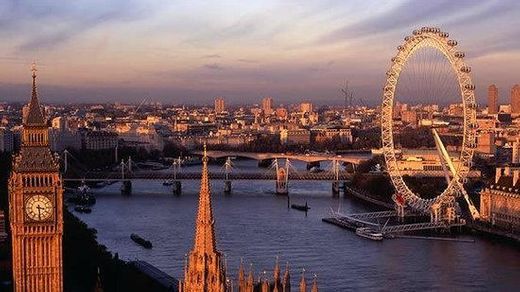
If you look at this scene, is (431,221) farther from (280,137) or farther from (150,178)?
(280,137)

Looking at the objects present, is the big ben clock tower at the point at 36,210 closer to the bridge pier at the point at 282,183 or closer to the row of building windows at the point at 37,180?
the row of building windows at the point at 37,180

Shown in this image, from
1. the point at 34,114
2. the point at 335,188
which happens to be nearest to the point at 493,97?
the point at 335,188

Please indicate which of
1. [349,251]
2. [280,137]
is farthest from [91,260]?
[280,137]

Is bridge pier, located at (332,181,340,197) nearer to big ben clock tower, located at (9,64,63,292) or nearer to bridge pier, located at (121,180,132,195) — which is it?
bridge pier, located at (121,180,132,195)

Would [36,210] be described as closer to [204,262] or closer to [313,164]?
[204,262]

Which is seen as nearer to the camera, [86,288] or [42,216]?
[42,216]

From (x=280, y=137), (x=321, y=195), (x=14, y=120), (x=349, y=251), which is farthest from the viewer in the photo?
(x=280, y=137)

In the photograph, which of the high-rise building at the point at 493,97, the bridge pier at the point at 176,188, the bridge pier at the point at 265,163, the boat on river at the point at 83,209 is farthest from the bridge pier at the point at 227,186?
the high-rise building at the point at 493,97
